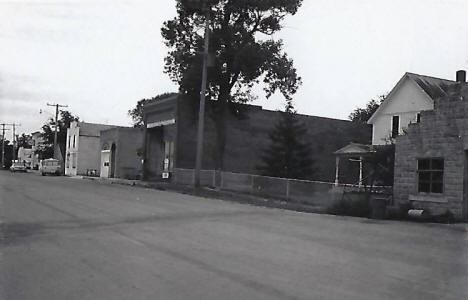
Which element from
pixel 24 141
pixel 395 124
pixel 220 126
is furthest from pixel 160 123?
pixel 24 141

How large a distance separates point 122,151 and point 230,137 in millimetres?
19744

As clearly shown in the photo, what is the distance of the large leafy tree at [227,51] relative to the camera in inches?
1400

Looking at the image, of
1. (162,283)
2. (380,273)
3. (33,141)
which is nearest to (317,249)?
(380,273)

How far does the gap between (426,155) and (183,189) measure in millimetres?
17635

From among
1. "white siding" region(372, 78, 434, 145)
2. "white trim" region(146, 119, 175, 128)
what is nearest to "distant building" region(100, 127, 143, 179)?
"white trim" region(146, 119, 175, 128)

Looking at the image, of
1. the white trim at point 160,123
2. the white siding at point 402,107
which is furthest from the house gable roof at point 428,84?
the white trim at point 160,123

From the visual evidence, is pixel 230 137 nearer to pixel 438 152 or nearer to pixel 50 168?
pixel 438 152

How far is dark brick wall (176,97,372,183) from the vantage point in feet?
136

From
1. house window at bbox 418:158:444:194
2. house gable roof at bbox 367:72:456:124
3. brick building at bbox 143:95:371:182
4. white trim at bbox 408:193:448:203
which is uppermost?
house gable roof at bbox 367:72:456:124

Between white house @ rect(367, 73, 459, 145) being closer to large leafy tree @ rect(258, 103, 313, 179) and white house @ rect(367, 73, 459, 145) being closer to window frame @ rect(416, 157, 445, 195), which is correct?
large leafy tree @ rect(258, 103, 313, 179)

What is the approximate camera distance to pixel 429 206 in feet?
65.0

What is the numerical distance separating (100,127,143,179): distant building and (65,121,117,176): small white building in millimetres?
12704

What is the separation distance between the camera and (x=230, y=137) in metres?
43.3

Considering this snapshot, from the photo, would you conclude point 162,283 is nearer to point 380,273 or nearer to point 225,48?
point 380,273
